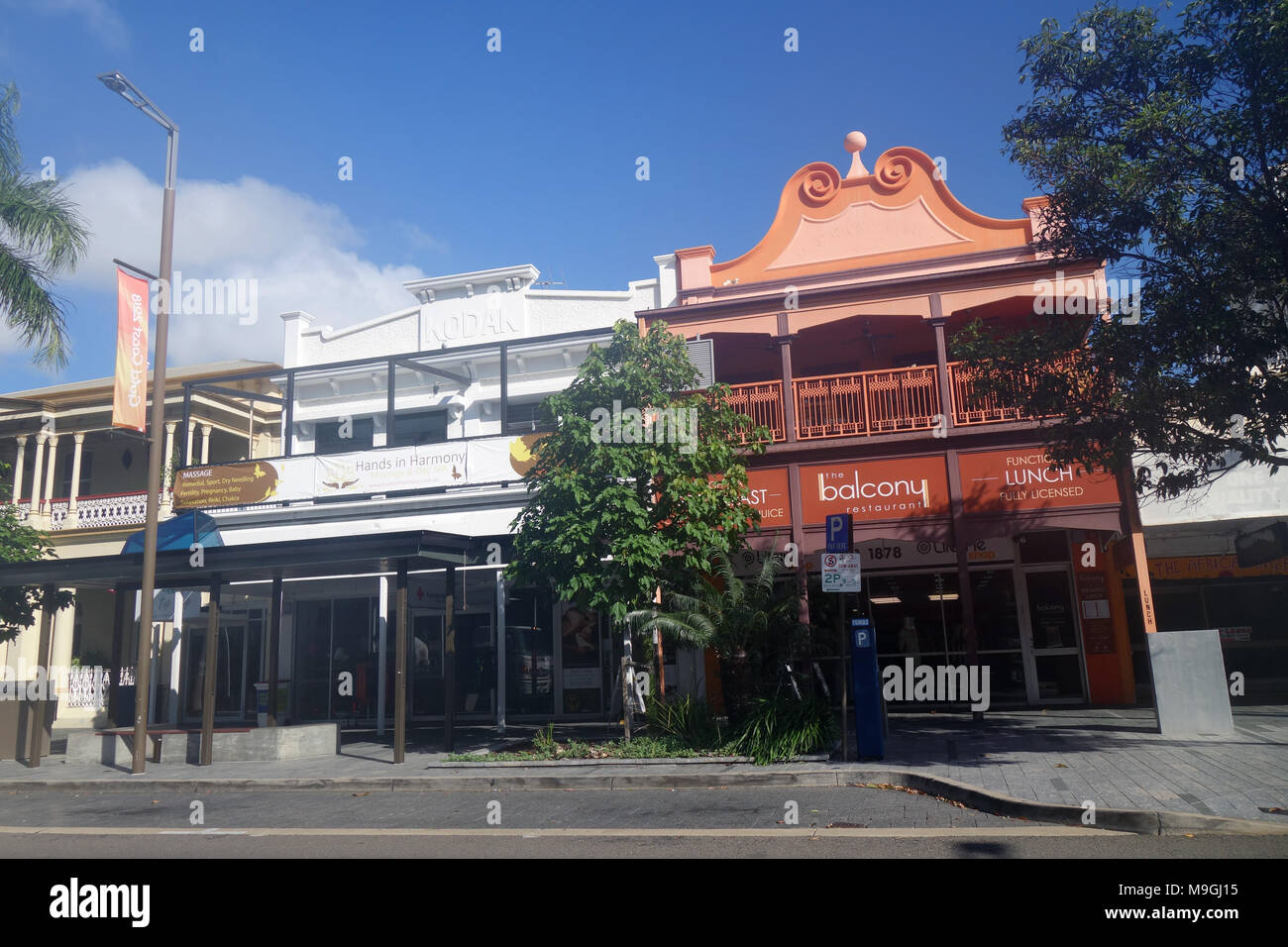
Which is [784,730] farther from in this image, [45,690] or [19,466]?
[19,466]

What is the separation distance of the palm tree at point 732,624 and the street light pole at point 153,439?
7.05 metres

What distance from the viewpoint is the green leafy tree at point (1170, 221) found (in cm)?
1007

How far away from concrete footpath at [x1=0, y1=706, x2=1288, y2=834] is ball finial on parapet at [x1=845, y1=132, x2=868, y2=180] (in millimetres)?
10090

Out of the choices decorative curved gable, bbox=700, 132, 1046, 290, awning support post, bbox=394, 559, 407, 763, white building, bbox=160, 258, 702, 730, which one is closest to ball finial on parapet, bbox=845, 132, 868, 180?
decorative curved gable, bbox=700, 132, 1046, 290

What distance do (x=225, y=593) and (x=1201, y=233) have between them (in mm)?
18358

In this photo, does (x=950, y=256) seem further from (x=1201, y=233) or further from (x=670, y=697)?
(x=670, y=697)

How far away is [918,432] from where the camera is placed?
15.6 metres

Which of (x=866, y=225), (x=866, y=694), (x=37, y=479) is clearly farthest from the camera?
(x=37, y=479)

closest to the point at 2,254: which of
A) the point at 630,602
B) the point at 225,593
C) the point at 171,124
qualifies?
the point at 171,124

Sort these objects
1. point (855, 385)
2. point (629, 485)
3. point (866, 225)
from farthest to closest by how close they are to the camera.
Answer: point (866, 225) < point (855, 385) < point (629, 485)

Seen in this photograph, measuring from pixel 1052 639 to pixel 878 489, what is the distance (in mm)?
4326

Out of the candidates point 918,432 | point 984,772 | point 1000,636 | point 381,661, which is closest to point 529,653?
point 381,661

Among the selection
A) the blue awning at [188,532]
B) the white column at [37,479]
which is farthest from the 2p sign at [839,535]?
the white column at [37,479]

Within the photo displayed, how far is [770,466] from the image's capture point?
16.4 meters
